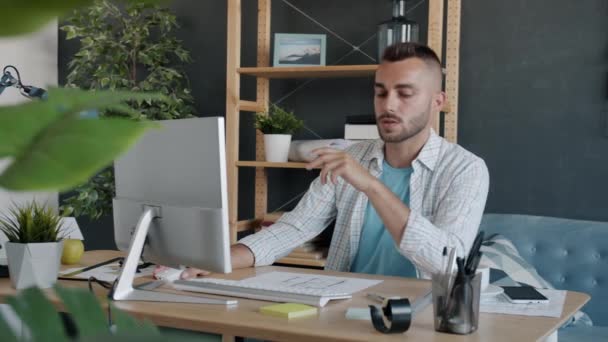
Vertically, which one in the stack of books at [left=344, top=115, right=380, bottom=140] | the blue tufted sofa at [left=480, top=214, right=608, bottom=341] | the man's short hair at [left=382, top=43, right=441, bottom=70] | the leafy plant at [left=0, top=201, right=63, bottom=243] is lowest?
the blue tufted sofa at [left=480, top=214, right=608, bottom=341]

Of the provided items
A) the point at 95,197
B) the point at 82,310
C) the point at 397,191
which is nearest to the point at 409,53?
the point at 397,191

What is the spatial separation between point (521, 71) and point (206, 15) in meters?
1.67

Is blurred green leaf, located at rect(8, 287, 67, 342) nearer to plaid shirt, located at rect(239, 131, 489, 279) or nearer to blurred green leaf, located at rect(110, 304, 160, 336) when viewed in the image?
blurred green leaf, located at rect(110, 304, 160, 336)

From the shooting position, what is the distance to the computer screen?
5.32 ft

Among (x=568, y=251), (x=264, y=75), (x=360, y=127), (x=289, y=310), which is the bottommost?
(x=568, y=251)

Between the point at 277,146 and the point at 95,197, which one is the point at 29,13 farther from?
the point at 95,197

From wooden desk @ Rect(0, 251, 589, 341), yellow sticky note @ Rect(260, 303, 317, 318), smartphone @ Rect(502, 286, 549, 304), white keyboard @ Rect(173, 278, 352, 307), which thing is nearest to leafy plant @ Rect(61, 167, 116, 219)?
white keyboard @ Rect(173, 278, 352, 307)

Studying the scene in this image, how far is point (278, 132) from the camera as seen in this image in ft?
11.2

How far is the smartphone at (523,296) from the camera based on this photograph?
68.6 inches

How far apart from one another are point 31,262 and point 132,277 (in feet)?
0.86

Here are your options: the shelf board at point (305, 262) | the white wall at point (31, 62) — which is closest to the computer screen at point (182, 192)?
the shelf board at point (305, 262)

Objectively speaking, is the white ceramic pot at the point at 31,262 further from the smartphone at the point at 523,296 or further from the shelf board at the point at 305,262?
the shelf board at the point at 305,262

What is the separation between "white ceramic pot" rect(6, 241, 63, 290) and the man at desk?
0.54m

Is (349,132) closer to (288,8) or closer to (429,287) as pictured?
(288,8)
